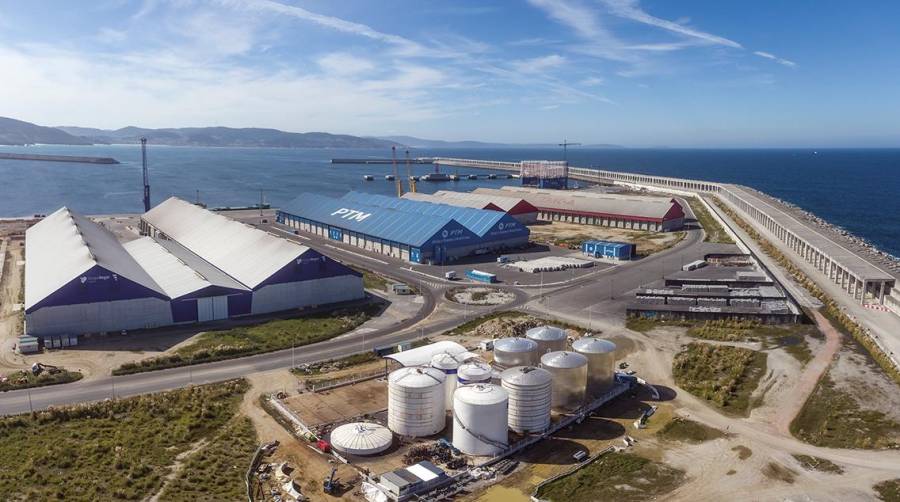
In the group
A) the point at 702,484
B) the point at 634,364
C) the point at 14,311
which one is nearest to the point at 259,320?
the point at 14,311

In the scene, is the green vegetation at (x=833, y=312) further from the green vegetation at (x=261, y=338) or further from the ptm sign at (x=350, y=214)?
the ptm sign at (x=350, y=214)

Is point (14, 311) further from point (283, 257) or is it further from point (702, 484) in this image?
point (702, 484)

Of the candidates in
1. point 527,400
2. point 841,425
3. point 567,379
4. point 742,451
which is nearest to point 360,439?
point 527,400

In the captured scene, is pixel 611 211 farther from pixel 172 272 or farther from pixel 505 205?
pixel 172 272

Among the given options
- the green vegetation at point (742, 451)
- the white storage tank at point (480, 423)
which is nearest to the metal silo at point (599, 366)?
the green vegetation at point (742, 451)

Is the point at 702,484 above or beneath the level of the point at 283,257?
beneath

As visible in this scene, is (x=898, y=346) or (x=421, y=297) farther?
(x=421, y=297)

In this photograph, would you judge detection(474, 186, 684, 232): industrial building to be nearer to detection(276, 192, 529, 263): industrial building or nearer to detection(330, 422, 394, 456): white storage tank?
detection(276, 192, 529, 263): industrial building
